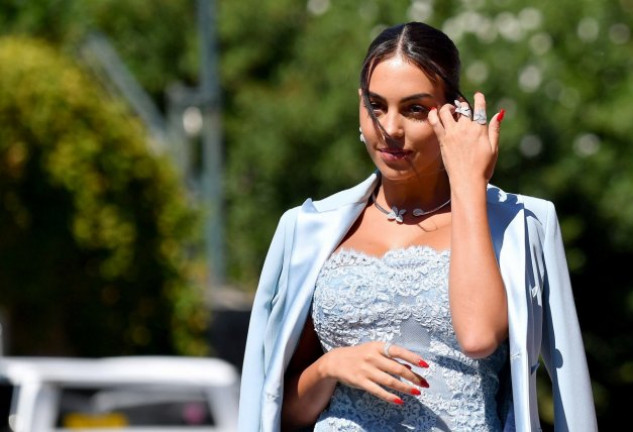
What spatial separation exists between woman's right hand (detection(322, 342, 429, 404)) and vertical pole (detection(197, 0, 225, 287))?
1344cm

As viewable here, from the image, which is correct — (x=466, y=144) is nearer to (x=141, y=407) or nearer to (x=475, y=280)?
Answer: (x=475, y=280)

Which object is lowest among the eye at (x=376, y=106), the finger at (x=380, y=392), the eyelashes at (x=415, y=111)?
the finger at (x=380, y=392)

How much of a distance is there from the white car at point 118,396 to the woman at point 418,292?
6.34m

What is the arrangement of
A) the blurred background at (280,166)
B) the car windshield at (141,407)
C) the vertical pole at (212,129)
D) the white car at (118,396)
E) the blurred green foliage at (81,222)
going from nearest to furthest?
the white car at (118,396) → the car windshield at (141,407) → the blurred background at (280,166) → the blurred green foliage at (81,222) → the vertical pole at (212,129)

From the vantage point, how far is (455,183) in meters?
2.88

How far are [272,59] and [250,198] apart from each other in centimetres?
323

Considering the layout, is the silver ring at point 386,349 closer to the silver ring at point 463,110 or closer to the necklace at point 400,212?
the necklace at point 400,212

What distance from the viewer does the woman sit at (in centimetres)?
283

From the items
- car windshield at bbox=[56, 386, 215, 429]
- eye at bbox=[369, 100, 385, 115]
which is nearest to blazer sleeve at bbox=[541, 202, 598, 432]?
eye at bbox=[369, 100, 385, 115]

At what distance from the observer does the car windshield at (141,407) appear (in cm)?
995

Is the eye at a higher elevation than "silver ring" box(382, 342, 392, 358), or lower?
higher

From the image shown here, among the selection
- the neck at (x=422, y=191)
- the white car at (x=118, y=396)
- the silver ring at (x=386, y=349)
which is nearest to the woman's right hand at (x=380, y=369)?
the silver ring at (x=386, y=349)

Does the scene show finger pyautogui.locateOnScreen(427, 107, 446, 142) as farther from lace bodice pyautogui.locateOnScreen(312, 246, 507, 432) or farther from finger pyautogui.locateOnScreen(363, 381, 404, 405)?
finger pyautogui.locateOnScreen(363, 381, 404, 405)

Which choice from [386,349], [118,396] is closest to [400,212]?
[386,349]
